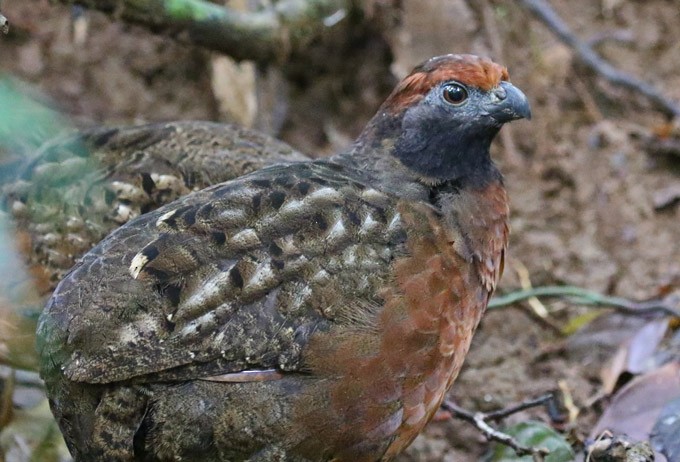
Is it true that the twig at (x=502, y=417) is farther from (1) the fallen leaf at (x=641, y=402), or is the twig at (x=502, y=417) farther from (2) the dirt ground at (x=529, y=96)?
(2) the dirt ground at (x=529, y=96)

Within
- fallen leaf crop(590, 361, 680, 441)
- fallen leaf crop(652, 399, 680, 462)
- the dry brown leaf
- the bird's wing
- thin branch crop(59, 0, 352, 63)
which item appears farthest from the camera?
thin branch crop(59, 0, 352, 63)

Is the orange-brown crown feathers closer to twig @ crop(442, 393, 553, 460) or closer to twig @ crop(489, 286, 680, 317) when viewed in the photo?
twig @ crop(442, 393, 553, 460)

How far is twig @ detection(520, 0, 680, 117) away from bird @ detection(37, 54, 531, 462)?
128 inches

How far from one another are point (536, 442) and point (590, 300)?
1.49 metres

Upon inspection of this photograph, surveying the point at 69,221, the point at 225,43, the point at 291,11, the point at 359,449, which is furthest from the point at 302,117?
the point at 359,449

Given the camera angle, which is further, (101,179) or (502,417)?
(101,179)

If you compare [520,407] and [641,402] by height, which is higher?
[520,407]

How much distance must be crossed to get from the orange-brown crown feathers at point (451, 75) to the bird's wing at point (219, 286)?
70 cm

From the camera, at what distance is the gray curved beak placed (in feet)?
11.9

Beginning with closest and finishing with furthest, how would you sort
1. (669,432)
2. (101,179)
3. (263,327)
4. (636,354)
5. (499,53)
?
(263,327)
(669,432)
(101,179)
(636,354)
(499,53)

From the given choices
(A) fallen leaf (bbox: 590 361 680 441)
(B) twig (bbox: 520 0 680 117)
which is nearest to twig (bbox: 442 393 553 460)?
(A) fallen leaf (bbox: 590 361 680 441)

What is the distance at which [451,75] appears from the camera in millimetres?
3658

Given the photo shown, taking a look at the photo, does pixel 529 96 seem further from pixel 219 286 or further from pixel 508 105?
pixel 219 286

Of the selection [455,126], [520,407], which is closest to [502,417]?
[520,407]
